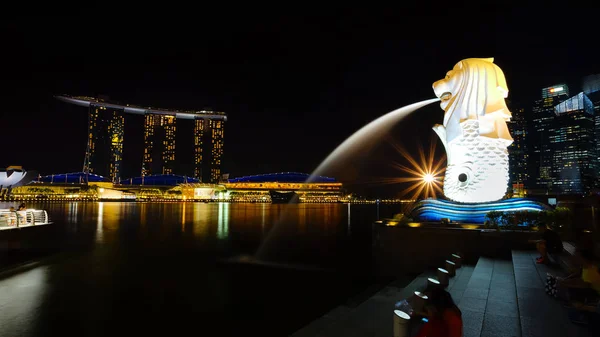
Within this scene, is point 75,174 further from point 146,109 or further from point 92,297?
point 92,297

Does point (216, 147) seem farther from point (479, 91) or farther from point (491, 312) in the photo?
point (491, 312)

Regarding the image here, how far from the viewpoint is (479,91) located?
1825cm

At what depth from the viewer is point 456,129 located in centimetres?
1902

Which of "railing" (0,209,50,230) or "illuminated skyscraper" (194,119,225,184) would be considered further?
"illuminated skyscraper" (194,119,225,184)

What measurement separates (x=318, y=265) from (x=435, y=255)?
471 cm

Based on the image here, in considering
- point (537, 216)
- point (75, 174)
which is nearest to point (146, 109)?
point (75, 174)

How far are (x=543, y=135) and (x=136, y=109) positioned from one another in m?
176

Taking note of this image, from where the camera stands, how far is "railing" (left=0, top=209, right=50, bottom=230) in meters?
13.9

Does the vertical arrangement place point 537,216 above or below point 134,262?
above

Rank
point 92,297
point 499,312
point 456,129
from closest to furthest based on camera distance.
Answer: point 499,312 → point 92,297 → point 456,129

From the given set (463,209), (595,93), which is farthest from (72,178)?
(595,93)

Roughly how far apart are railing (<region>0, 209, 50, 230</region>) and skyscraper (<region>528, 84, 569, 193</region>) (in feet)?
442

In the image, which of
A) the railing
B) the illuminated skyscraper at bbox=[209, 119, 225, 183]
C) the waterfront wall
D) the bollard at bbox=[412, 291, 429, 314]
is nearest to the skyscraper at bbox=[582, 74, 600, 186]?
the waterfront wall

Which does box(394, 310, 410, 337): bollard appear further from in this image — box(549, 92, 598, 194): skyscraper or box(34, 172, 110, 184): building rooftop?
box(34, 172, 110, 184): building rooftop
